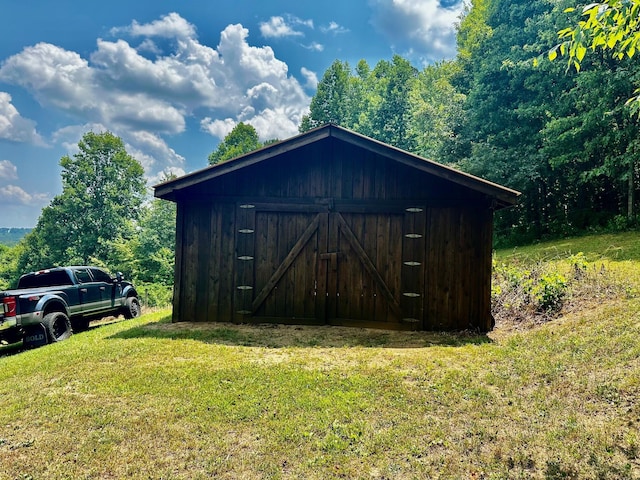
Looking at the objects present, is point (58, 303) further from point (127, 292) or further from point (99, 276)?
point (127, 292)

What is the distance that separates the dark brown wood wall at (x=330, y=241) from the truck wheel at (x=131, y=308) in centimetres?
393

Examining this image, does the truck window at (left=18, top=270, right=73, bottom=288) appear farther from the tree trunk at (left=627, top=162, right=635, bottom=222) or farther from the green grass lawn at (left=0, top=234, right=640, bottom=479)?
the tree trunk at (left=627, top=162, right=635, bottom=222)

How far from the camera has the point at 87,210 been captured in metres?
29.6

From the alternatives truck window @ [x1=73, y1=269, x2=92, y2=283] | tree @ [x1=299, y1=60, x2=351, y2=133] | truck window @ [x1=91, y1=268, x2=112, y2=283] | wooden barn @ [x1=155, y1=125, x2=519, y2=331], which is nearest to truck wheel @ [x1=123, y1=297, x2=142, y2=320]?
truck window @ [x1=91, y1=268, x2=112, y2=283]

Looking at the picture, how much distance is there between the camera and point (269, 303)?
731cm

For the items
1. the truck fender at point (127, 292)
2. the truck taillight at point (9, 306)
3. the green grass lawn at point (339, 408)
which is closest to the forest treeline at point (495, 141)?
the green grass lawn at point (339, 408)

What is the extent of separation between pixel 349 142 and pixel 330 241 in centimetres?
194

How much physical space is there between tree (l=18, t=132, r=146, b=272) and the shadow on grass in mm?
24737

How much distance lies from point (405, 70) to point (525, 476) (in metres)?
30.1

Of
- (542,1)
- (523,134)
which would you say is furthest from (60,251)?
(542,1)

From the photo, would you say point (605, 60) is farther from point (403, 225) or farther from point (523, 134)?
point (403, 225)

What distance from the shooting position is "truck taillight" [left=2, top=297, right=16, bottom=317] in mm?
6715

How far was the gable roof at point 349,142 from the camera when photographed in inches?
250

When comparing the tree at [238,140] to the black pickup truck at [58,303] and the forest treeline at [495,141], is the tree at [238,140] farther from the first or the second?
the black pickup truck at [58,303]
